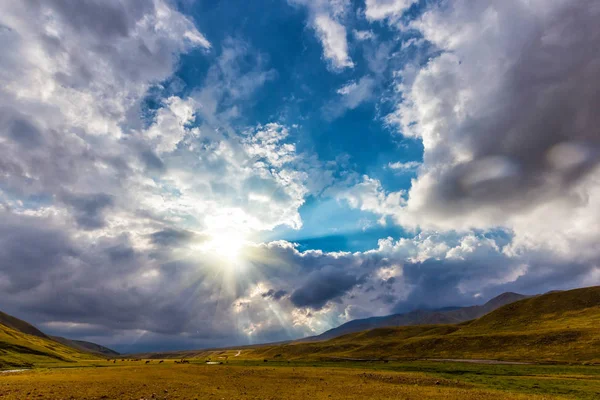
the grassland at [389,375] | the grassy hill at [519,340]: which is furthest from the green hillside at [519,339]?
the grassland at [389,375]

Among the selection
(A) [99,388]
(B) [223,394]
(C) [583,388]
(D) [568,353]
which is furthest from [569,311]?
(A) [99,388]

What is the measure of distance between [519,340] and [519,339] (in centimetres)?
99

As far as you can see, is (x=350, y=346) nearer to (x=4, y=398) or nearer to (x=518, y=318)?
(x=518, y=318)

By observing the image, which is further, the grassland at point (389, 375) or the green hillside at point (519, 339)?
the green hillside at point (519, 339)

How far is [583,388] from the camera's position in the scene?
43094 mm

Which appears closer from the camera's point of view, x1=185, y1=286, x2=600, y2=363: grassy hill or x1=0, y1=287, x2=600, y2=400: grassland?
x1=0, y1=287, x2=600, y2=400: grassland

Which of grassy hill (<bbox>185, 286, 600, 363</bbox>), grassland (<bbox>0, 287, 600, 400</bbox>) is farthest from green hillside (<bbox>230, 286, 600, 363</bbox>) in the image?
grassland (<bbox>0, 287, 600, 400</bbox>)

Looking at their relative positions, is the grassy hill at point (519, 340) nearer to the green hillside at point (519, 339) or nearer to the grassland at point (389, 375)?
the green hillside at point (519, 339)

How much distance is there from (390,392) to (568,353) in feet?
291

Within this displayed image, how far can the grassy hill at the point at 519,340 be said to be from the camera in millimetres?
99250

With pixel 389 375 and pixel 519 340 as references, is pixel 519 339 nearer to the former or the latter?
pixel 519 340

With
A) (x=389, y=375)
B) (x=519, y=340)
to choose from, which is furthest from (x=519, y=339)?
(x=389, y=375)

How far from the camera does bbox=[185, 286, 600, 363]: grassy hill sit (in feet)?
326

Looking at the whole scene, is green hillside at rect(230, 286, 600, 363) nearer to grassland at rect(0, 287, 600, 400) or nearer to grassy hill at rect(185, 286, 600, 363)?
grassy hill at rect(185, 286, 600, 363)
